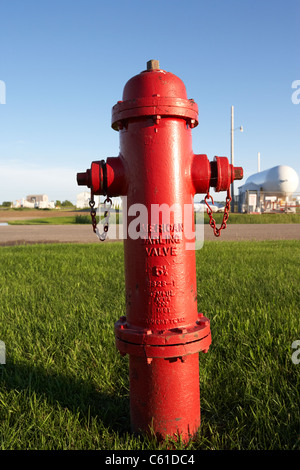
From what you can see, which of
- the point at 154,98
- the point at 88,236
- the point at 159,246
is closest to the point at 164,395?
the point at 159,246

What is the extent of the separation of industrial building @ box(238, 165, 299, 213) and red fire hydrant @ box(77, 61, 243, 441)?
22.6 metres

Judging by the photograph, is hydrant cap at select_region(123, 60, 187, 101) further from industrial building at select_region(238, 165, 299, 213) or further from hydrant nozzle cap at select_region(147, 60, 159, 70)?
industrial building at select_region(238, 165, 299, 213)

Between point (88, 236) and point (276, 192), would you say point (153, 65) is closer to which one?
point (88, 236)

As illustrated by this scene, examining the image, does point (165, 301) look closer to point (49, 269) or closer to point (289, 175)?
point (49, 269)

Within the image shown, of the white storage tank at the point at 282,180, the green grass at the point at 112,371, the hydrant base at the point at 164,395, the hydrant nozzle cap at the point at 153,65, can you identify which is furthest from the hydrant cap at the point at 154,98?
the white storage tank at the point at 282,180

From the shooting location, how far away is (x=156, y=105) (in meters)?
1.51

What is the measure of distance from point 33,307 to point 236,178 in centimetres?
245

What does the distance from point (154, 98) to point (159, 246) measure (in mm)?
645

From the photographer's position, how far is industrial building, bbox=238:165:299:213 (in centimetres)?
2383

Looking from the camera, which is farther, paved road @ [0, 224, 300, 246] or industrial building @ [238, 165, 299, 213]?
industrial building @ [238, 165, 299, 213]

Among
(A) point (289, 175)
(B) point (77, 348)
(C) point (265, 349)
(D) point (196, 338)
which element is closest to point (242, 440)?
(D) point (196, 338)

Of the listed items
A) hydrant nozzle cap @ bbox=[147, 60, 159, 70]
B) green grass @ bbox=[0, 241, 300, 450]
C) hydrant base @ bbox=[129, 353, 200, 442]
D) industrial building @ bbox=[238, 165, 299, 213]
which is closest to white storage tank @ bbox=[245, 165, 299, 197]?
industrial building @ bbox=[238, 165, 299, 213]

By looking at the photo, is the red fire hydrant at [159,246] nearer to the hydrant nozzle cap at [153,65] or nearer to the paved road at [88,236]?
the hydrant nozzle cap at [153,65]

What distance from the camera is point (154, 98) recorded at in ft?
4.97
